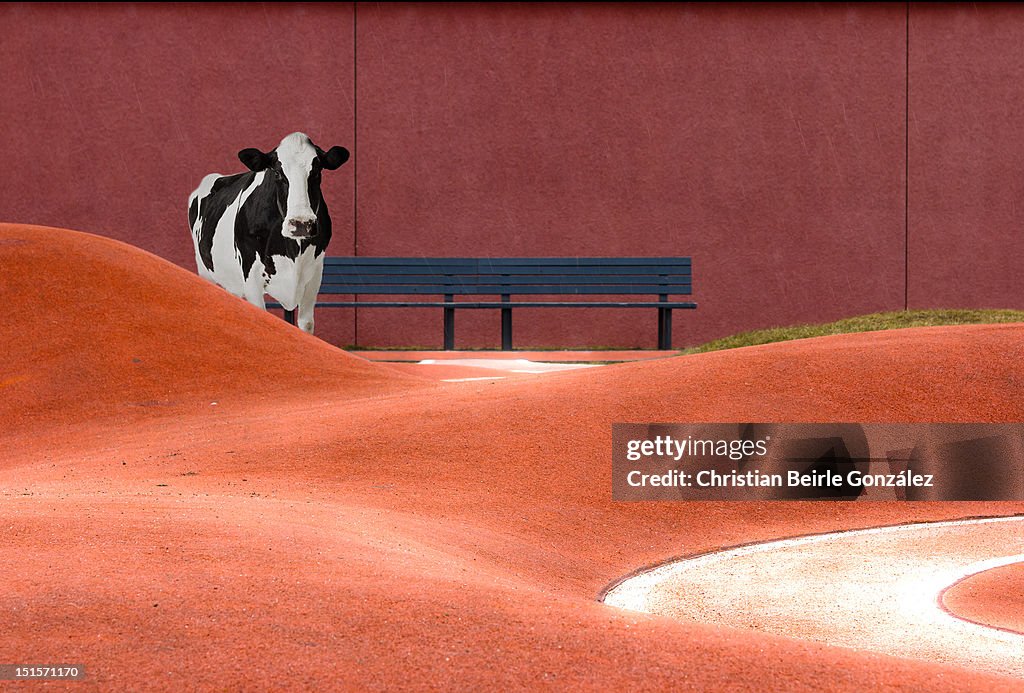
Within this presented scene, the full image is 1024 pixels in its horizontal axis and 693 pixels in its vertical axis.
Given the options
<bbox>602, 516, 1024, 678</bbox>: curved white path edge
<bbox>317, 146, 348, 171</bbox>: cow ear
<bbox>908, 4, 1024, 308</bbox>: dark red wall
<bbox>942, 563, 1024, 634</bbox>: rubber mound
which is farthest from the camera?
<bbox>908, 4, 1024, 308</bbox>: dark red wall

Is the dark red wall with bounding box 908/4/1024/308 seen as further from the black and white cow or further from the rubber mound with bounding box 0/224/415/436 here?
the rubber mound with bounding box 0/224/415/436

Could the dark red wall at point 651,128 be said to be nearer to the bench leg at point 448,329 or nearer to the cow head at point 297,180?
the bench leg at point 448,329

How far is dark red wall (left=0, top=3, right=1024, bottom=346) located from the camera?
1709 cm

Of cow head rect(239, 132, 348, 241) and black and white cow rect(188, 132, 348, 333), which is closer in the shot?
cow head rect(239, 132, 348, 241)

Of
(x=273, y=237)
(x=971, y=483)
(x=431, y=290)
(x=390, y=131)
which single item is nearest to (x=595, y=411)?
(x=971, y=483)

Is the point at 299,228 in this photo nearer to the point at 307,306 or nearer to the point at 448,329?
the point at 307,306

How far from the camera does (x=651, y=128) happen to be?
17125 mm

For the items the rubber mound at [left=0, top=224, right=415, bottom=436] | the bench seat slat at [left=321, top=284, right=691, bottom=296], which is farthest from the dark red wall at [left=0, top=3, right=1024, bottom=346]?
the rubber mound at [left=0, top=224, right=415, bottom=436]

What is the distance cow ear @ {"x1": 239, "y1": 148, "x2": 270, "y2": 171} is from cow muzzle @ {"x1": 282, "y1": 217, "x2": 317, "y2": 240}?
0.91m

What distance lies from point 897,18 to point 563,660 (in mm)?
15951

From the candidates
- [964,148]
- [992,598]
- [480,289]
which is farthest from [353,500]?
[964,148]

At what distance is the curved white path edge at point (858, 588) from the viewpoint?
425 cm

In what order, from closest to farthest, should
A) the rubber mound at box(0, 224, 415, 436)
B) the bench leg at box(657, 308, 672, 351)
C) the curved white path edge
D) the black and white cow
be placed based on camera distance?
the curved white path edge
the rubber mound at box(0, 224, 415, 436)
the black and white cow
the bench leg at box(657, 308, 672, 351)

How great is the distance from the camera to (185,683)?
322 centimetres
